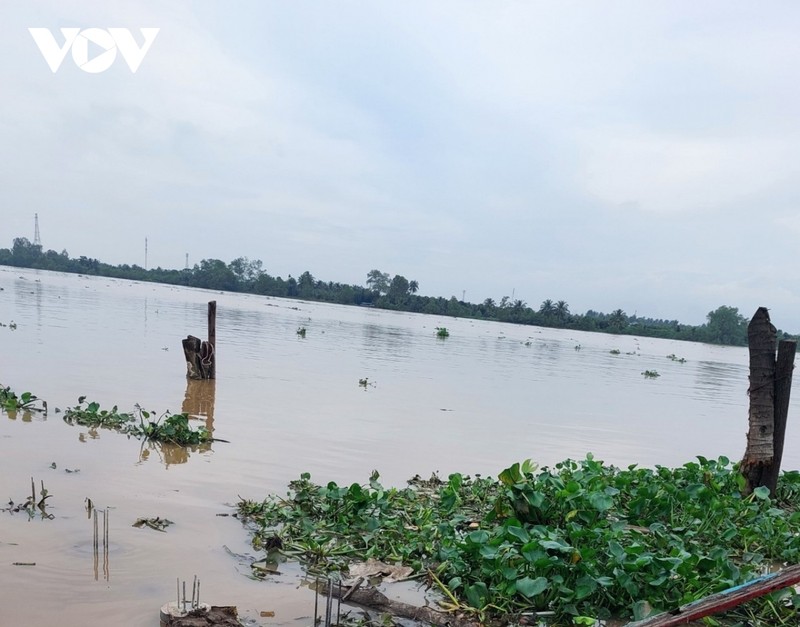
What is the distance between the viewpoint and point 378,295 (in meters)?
110

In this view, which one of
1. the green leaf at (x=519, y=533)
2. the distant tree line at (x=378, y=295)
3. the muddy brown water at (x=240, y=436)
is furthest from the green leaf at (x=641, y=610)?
the distant tree line at (x=378, y=295)

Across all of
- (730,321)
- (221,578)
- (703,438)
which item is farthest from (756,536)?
(730,321)

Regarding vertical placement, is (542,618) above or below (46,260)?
below

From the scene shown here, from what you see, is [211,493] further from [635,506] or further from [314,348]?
[314,348]

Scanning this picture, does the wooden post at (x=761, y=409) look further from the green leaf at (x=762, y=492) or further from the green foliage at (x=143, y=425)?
the green foliage at (x=143, y=425)

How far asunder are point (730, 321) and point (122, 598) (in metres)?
106

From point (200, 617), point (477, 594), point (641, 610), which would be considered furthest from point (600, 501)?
point (200, 617)

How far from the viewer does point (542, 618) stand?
429 centimetres

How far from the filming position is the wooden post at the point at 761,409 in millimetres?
7293

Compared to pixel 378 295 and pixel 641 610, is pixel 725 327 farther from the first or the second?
pixel 641 610

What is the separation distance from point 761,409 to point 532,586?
460cm

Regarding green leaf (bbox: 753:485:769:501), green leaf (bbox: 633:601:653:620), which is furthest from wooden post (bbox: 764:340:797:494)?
green leaf (bbox: 633:601:653:620)

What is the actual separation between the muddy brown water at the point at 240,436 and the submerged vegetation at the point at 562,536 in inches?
31.3

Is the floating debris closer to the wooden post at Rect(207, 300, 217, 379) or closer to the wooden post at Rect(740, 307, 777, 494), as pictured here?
the wooden post at Rect(740, 307, 777, 494)
